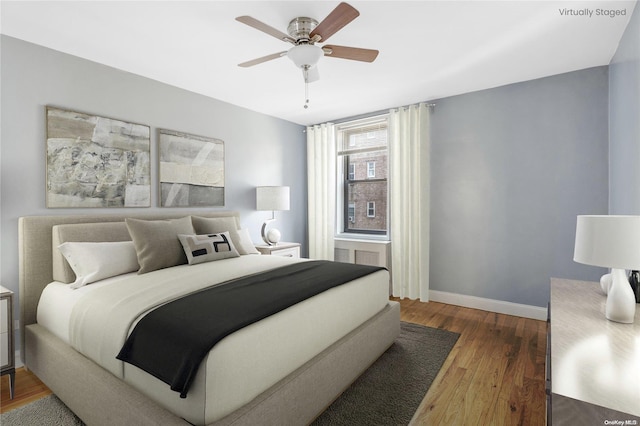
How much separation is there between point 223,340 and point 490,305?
3.30 m

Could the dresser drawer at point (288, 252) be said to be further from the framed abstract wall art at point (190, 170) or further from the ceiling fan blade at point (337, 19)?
the ceiling fan blade at point (337, 19)

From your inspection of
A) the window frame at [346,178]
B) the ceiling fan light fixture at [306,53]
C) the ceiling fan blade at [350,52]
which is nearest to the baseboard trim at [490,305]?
the window frame at [346,178]

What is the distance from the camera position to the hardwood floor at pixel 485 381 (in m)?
1.85

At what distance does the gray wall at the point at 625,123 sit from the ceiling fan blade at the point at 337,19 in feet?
6.00

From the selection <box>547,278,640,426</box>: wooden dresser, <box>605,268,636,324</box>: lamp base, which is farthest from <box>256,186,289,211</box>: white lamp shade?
<box>605,268,636,324</box>: lamp base

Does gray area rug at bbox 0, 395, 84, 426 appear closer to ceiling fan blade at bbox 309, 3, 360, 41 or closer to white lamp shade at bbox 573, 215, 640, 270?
ceiling fan blade at bbox 309, 3, 360, 41

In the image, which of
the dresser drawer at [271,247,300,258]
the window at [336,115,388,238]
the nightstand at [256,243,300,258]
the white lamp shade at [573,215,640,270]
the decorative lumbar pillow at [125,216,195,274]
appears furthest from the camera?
the window at [336,115,388,238]

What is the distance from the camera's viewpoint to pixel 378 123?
4523mm

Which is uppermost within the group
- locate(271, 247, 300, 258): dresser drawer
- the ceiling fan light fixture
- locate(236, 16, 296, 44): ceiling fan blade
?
locate(236, 16, 296, 44): ceiling fan blade

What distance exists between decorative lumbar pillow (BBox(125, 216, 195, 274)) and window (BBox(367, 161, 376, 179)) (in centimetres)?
284

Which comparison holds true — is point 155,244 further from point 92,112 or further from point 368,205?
point 368,205

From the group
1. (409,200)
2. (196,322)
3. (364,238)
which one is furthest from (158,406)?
(364,238)

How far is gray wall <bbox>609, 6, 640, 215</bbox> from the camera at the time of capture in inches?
82.0

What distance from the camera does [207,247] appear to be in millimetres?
2814
